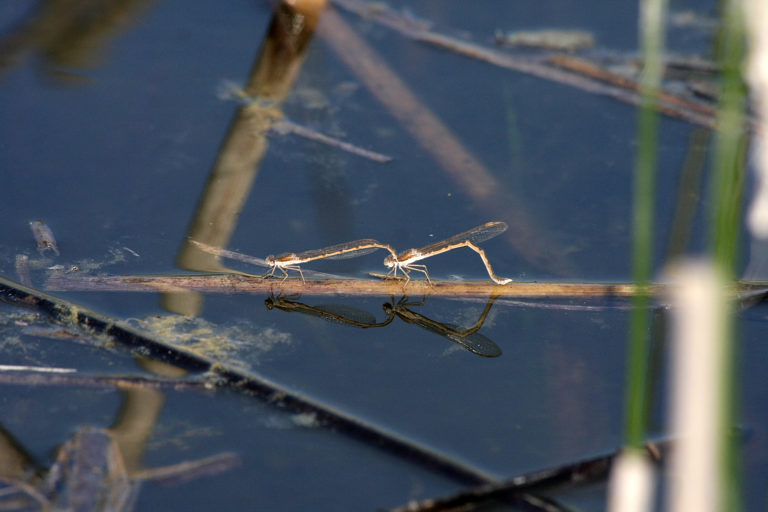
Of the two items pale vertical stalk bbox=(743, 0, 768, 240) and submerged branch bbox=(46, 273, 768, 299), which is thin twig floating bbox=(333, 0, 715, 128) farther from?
submerged branch bbox=(46, 273, 768, 299)

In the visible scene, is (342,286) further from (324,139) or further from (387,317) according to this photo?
(324,139)

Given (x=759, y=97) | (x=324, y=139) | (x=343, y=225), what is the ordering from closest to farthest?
(x=343, y=225) < (x=324, y=139) < (x=759, y=97)

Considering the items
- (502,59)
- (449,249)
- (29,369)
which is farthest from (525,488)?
(502,59)

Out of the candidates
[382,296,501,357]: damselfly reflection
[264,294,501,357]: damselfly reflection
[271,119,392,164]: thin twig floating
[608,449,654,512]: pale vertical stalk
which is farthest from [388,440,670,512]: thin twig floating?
[271,119,392,164]: thin twig floating

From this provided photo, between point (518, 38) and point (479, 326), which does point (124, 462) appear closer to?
point (479, 326)

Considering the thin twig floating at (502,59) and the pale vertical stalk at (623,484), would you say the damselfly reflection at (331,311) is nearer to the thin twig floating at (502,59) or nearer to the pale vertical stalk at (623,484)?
the pale vertical stalk at (623,484)
